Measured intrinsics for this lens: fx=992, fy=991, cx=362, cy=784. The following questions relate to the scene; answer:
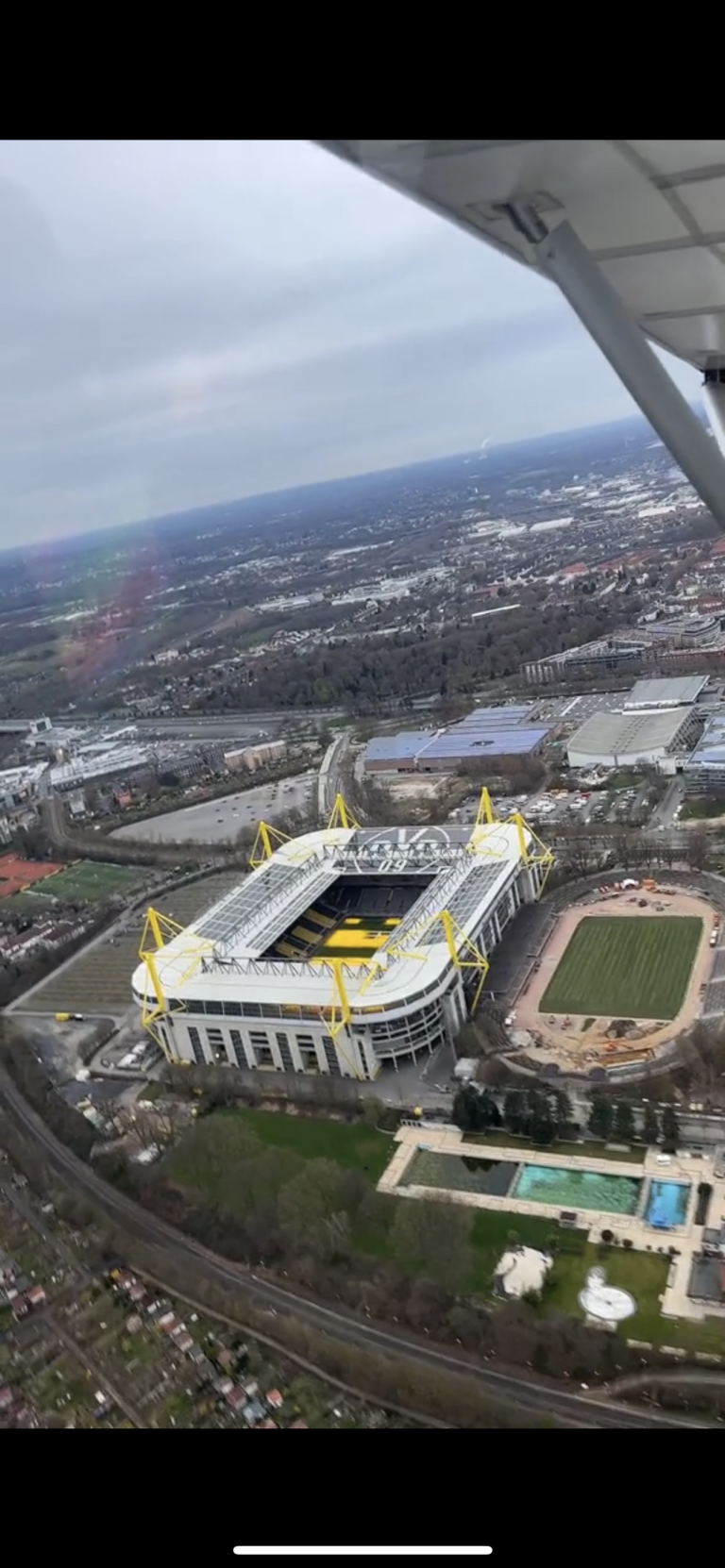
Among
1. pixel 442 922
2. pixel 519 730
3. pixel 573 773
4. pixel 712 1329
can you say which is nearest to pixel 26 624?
pixel 519 730

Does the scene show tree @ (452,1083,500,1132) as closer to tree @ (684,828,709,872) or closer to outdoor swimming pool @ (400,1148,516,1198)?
outdoor swimming pool @ (400,1148,516,1198)

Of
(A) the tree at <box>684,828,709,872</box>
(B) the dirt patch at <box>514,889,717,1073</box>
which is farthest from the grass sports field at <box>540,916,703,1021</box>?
(A) the tree at <box>684,828,709,872</box>

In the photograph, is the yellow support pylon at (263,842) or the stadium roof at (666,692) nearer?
the yellow support pylon at (263,842)

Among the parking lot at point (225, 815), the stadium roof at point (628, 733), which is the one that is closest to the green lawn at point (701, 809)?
the stadium roof at point (628, 733)

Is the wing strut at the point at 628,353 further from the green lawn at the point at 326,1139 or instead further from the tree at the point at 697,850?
the tree at the point at 697,850

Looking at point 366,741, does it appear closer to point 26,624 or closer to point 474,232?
point 26,624
